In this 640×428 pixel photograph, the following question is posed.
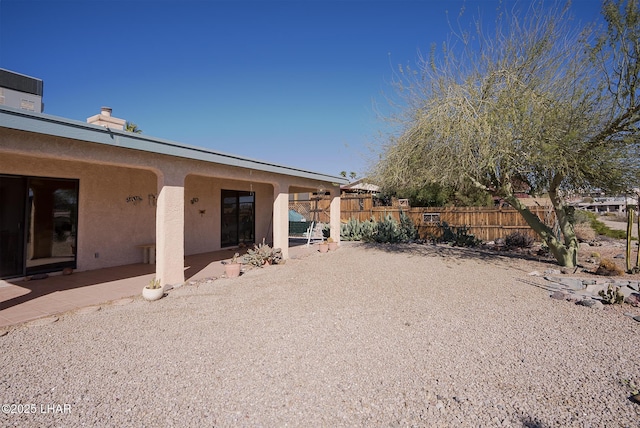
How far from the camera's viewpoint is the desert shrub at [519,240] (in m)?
13.8

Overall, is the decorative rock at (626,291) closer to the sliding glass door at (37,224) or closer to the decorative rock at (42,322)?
the decorative rock at (42,322)

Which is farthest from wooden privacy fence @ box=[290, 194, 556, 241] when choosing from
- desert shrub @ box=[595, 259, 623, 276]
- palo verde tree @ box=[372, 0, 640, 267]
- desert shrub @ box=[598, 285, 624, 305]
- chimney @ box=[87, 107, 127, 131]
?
chimney @ box=[87, 107, 127, 131]

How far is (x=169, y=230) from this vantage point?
6824 mm

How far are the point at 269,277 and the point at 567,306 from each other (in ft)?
19.7

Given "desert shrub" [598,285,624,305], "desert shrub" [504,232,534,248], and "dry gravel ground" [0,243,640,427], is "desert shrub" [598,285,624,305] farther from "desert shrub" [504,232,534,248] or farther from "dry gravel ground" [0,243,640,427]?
"desert shrub" [504,232,534,248]

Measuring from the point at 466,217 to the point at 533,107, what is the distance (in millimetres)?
8770

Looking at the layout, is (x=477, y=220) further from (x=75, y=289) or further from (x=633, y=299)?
(x=75, y=289)

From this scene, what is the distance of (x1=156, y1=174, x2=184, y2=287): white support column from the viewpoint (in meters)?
6.74

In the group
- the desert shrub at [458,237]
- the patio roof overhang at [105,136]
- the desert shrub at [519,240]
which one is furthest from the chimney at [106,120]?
the desert shrub at [519,240]

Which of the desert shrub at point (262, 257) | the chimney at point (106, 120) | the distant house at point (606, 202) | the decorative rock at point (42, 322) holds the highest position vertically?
the chimney at point (106, 120)

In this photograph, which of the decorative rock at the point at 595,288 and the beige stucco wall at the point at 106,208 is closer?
the decorative rock at the point at 595,288

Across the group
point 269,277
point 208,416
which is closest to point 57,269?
point 269,277

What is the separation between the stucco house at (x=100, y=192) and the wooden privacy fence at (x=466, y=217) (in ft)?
27.1

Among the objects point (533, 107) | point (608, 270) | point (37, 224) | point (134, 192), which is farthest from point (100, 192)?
point (608, 270)
